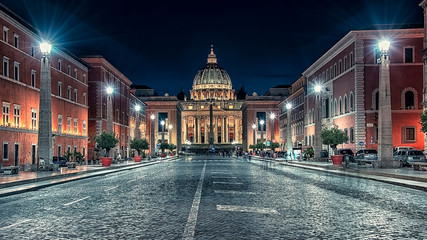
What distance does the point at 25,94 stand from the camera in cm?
4709

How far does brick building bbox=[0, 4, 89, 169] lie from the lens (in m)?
42.2

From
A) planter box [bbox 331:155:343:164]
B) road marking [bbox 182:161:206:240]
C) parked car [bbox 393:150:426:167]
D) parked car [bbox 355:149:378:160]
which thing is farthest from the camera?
parked car [bbox 355:149:378:160]

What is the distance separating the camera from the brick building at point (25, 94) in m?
42.2

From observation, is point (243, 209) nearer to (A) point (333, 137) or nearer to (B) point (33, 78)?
(B) point (33, 78)

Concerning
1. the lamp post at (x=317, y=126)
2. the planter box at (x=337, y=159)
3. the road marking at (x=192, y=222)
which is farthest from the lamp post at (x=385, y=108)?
the road marking at (x=192, y=222)

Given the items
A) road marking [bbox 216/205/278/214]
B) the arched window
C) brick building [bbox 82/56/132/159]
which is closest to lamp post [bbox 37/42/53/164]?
road marking [bbox 216/205/278/214]

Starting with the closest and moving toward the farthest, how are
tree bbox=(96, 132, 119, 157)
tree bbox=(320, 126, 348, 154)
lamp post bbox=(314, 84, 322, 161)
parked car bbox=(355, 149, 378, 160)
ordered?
parked car bbox=(355, 149, 378, 160)
tree bbox=(96, 132, 119, 157)
lamp post bbox=(314, 84, 322, 161)
tree bbox=(320, 126, 348, 154)

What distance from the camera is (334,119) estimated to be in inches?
2972

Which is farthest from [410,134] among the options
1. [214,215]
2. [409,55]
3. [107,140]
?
[214,215]

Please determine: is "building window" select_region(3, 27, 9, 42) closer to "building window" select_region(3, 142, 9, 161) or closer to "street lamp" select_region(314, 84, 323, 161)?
"building window" select_region(3, 142, 9, 161)

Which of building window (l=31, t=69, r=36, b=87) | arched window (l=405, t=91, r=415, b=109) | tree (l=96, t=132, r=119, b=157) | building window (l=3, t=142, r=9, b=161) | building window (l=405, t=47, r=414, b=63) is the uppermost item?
building window (l=405, t=47, r=414, b=63)

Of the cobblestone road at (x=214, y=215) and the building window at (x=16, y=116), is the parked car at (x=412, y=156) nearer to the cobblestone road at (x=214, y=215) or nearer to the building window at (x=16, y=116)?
the cobblestone road at (x=214, y=215)

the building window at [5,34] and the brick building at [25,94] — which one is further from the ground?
the building window at [5,34]

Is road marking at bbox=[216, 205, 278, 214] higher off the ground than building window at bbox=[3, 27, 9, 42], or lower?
lower
